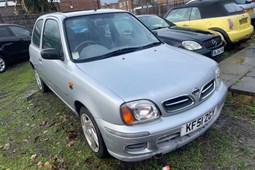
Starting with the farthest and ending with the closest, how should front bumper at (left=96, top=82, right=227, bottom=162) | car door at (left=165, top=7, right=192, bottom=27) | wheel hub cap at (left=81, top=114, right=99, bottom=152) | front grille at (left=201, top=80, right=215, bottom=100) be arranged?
car door at (left=165, top=7, right=192, bottom=27)
wheel hub cap at (left=81, top=114, right=99, bottom=152)
front grille at (left=201, top=80, right=215, bottom=100)
front bumper at (left=96, top=82, right=227, bottom=162)

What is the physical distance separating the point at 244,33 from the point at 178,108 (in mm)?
4937

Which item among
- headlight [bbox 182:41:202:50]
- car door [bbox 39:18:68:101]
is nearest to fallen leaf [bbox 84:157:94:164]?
car door [bbox 39:18:68:101]

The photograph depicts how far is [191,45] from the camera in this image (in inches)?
188

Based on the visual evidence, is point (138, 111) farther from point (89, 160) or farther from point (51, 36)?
point (51, 36)

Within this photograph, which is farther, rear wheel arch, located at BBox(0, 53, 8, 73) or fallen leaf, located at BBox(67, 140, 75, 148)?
rear wheel arch, located at BBox(0, 53, 8, 73)

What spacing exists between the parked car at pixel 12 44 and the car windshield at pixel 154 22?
189 inches

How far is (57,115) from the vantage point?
399cm

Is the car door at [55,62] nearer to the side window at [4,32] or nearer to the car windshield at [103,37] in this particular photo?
the car windshield at [103,37]

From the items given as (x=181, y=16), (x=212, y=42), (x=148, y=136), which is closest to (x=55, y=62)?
(x=148, y=136)

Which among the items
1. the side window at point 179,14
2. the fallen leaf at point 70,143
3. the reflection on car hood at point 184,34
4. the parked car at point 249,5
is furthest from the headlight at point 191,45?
the parked car at point 249,5

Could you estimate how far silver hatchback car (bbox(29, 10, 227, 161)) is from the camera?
6.83 ft

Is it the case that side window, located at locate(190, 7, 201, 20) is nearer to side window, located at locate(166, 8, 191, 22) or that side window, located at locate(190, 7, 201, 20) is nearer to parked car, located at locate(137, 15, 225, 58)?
side window, located at locate(166, 8, 191, 22)

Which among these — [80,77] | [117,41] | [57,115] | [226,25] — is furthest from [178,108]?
[226,25]

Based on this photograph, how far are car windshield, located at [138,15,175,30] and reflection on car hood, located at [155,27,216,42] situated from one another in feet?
1.75
